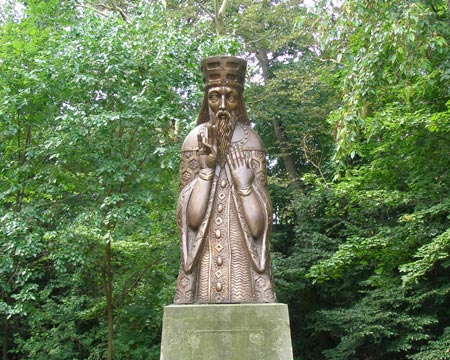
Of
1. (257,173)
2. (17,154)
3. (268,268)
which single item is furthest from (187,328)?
(17,154)

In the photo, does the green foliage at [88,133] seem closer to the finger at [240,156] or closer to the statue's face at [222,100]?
the statue's face at [222,100]

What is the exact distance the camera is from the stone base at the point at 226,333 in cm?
496

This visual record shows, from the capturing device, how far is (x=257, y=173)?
584 cm

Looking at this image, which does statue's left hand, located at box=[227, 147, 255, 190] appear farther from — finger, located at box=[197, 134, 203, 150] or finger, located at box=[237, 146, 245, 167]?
finger, located at box=[197, 134, 203, 150]

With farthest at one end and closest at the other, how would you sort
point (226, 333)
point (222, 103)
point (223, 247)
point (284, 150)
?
point (284, 150), point (222, 103), point (223, 247), point (226, 333)

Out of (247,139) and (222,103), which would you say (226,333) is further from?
(222,103)

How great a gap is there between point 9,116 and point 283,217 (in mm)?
9492

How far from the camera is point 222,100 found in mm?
5867

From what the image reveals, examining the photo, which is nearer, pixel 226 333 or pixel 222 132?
pixel 226 333

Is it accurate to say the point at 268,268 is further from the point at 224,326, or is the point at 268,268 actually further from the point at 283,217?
the point at 283,217

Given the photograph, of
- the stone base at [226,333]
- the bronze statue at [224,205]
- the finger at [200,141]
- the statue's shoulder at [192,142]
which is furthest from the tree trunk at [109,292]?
the stone base at [226,333]

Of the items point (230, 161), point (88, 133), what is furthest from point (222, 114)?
point (88, 133)

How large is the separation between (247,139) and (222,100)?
0.46m

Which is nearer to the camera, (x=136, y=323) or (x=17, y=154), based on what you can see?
(x=17, y=154)
